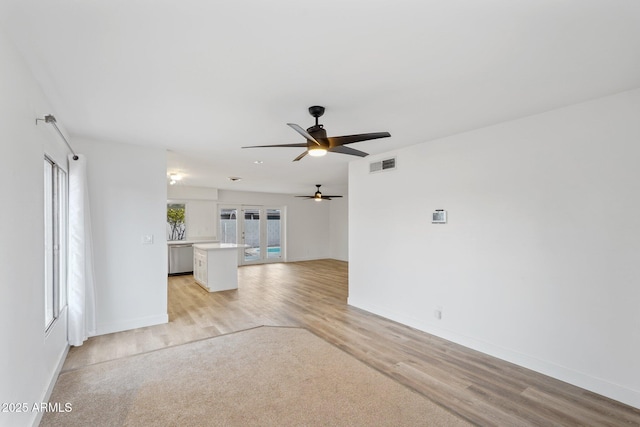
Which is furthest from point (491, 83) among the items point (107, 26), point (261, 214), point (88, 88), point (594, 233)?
point (261, 214)

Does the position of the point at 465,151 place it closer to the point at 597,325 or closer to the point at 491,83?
the point at 491,83

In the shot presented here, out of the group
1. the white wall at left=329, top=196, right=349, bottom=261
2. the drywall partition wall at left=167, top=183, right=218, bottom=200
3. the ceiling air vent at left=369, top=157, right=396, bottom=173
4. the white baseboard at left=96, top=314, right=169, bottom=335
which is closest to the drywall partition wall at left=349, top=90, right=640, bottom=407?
the ceiling air vent at left=369, top=157, right=396, bottom=173

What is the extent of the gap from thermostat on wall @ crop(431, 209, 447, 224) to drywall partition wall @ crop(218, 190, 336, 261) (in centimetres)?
699

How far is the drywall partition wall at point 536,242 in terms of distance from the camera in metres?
Result: 2.45

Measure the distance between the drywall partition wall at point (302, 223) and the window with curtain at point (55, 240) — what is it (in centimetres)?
636

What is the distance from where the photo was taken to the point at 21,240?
6.16ft

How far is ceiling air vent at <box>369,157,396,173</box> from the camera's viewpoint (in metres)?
4.39

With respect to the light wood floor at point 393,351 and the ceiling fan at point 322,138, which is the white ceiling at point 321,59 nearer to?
the ceiling fan at point 322,138

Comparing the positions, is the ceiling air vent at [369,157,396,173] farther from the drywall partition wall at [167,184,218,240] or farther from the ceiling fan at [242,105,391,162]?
the drywall partition wall at [167,184,218,240]

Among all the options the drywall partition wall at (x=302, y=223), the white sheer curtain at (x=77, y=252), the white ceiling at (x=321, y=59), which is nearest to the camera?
the white ceiling at (x=321, y=59)

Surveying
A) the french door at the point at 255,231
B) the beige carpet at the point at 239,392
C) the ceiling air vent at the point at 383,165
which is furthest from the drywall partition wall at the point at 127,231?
the french door at the point at 255,231

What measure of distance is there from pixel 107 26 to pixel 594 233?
3.81 m

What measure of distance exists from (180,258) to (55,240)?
5090 mm

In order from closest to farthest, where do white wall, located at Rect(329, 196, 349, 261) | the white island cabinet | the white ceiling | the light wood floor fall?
the white ceiling, the light wood floor, the white island cabinet, white wall, located at Rect(329, 196, 349, 261)
